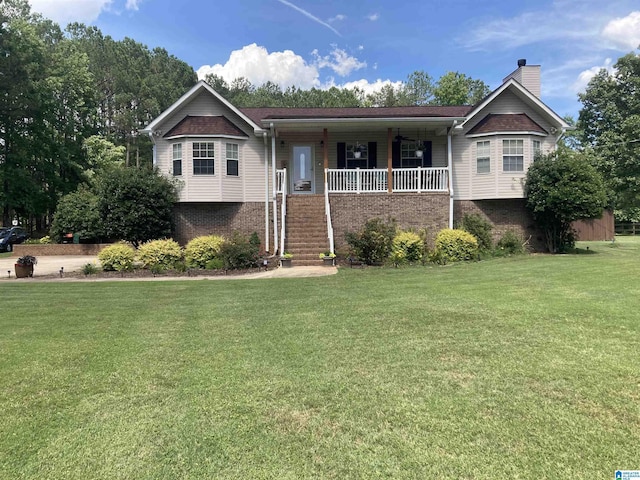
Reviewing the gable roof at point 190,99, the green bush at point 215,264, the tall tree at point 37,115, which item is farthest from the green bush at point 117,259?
the tall tree at point 37,115

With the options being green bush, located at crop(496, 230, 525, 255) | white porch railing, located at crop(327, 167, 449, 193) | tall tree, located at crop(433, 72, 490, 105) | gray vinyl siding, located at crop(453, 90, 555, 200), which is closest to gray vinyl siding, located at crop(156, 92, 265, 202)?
white porch railing, located at crop(327, 167, 449, 193)

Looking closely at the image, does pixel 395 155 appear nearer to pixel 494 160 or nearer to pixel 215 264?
pixel 494 160

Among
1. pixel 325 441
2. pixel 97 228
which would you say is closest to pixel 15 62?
pixel 97 228

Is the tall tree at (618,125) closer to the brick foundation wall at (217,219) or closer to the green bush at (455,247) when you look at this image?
the green bush at (455,247)

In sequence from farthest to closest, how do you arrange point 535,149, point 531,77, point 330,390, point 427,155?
point 531,77 < point 427,155 < point 535,149 < point 330,390

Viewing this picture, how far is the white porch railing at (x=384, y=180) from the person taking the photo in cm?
1627

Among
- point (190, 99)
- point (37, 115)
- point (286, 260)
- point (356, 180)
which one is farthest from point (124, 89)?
point (286, 260)

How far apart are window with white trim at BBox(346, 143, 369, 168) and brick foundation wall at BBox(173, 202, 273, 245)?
4.12 meters

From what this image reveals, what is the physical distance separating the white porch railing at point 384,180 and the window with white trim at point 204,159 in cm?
451

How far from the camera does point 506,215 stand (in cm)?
1672

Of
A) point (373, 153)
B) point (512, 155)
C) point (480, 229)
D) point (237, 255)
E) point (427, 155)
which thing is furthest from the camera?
point (373, 153)

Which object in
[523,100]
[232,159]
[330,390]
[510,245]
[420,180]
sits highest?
[523,100]

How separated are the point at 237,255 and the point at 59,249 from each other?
43.1ft

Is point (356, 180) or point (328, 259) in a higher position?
point (356, 180)
